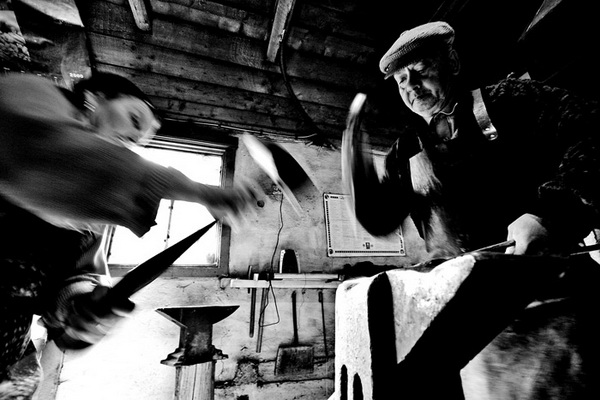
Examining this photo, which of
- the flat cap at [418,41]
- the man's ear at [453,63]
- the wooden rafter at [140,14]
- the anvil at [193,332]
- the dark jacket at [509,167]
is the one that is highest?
the wooden rafter at [140,14]

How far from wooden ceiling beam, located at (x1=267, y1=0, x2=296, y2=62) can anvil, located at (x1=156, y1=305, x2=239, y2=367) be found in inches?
132

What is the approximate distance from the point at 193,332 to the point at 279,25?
12.2 ft

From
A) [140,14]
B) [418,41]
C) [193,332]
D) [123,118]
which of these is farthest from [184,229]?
[418,41]

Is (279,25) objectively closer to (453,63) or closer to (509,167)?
(453,63)

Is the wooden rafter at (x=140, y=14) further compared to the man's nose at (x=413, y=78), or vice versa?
the wooden rafter at (x=140, y=14)

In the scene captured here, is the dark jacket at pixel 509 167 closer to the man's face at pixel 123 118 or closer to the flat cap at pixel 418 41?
the flat cap at pixel 418 41

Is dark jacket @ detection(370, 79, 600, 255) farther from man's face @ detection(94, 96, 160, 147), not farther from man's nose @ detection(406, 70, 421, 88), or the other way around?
man's face @ detection(94, 96, 160, 147)

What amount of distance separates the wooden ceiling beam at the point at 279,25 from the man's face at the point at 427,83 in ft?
5.66

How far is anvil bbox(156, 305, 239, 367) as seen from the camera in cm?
287

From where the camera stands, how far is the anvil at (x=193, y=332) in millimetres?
2867

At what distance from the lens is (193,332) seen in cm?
295

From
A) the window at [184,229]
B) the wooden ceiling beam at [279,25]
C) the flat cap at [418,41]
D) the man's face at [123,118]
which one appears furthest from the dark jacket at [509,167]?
the window at [184,229]

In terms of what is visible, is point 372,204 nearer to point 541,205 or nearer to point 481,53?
point 541,205

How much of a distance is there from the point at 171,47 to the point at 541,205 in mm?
4135
